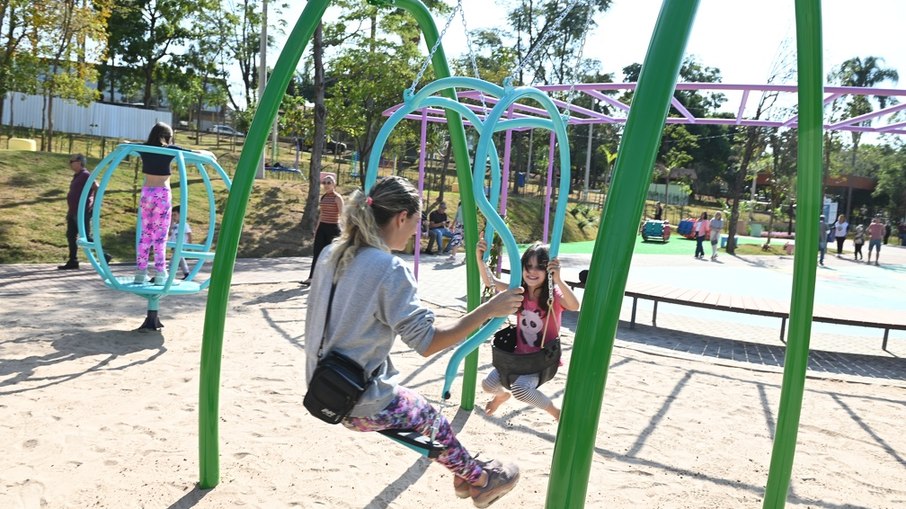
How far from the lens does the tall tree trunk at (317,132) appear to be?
1570cm

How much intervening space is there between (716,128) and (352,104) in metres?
43.3

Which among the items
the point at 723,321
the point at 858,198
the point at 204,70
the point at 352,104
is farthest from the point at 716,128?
the point at 723,321

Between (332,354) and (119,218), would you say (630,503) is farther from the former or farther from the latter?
(119,218)

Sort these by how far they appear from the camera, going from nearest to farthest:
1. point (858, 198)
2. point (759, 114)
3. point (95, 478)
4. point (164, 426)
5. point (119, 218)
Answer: point (95, 478)
point (164, 426)
point (119, 218)
point (759, 114)
point (858, 198)

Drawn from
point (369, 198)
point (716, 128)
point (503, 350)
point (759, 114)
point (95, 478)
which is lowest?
point (95, 478)

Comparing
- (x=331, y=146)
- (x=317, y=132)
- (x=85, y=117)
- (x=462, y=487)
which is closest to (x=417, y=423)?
(x=462, y=487)

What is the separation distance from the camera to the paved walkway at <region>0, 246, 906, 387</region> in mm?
8078

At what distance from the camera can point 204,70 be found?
31.4m

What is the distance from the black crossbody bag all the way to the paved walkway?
19.5 feet

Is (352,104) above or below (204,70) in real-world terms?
below

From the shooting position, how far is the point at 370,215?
8.29 ft

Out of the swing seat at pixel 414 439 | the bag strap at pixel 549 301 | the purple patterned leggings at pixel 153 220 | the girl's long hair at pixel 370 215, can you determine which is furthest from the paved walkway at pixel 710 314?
the girl's long hair at pixel 370 215

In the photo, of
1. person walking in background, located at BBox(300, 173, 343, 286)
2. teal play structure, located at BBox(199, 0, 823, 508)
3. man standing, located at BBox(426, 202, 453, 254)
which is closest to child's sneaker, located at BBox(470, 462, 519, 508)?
teal play structure, located at BBox(199, 0, 823, 508)

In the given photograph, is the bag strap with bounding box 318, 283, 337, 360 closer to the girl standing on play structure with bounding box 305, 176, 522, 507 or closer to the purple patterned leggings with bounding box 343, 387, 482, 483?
the girl standing on play structure with bounding box 305, 176, 522, 507
